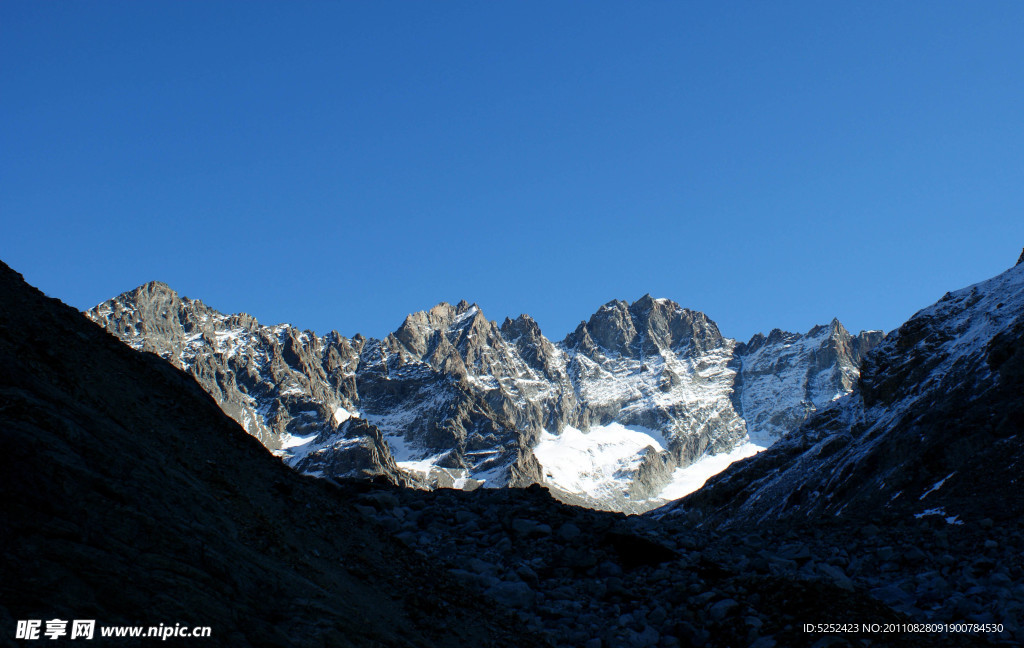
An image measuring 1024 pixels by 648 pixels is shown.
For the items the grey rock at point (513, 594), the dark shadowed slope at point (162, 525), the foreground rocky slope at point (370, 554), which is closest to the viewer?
the dark shadowed slope at point (162, 525)

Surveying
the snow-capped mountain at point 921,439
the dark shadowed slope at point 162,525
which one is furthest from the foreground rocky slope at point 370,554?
the snow-capped mountain at point 921,439

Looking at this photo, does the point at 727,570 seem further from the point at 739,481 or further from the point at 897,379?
the point at 739,481

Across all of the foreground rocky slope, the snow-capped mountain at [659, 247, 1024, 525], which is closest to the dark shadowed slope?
Answer: the foreground rocky slope

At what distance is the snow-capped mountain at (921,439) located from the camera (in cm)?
4050

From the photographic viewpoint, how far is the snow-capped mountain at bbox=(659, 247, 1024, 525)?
4050 centimetres

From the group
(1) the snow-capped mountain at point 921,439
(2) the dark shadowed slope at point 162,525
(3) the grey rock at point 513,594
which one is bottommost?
(3) the grey rock at point 513,594

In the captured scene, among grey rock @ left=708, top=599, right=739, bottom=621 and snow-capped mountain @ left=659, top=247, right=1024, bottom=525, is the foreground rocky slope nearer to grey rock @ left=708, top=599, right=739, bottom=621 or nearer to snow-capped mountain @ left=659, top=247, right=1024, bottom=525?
grey rock @ left=708, top=599, right=739, bottom=621

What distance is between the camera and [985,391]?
61125 millimetres

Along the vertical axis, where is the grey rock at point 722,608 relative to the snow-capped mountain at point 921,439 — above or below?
below

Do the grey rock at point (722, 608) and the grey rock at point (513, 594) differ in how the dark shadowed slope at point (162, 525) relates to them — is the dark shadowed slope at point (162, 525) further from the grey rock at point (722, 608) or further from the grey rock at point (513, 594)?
the grey rock at point (722, 608)

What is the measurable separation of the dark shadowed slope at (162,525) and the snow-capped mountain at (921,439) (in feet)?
61.6

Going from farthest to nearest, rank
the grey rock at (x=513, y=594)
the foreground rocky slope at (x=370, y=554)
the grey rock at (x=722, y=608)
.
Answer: the grey rock at (x=513, y=594) → the grey rock at (x=722, y=608) → the foreground rocky slope at (x=370, y=554)

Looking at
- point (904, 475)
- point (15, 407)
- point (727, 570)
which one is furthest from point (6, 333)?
point (904, 475)

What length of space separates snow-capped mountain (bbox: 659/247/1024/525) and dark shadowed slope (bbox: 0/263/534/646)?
18761 mm
